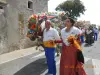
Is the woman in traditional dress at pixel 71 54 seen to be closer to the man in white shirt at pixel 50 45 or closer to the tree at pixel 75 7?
the man in white shirt at pixel 50 45

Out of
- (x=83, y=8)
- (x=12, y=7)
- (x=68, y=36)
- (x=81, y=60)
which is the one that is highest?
(x=83, y=8)

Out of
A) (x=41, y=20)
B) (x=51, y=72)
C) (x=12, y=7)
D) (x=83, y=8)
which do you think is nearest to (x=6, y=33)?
(x=12, y=7)

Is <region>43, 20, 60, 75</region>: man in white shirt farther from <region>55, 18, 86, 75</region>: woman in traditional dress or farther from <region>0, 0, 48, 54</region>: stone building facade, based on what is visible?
<region>0, 0, 48, 54</region>: stone building facade

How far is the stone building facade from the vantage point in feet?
43.0

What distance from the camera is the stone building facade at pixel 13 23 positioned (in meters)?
13.1

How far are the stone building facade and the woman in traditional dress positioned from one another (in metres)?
7.77

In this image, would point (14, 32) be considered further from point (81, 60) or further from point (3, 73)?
point (81, 60)

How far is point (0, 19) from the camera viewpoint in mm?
12797

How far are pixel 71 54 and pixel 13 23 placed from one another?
9.50 m

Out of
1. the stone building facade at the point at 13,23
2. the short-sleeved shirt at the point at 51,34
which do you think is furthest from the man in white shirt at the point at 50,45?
the stone building facade at the point at 13,23

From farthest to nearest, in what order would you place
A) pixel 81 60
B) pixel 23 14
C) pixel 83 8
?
pixel 83 8
pixel 23 14
pixel 81 60

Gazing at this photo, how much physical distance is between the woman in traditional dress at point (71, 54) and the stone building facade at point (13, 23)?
7.77 meters

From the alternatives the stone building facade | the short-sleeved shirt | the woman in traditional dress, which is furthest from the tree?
the woman in traditional dress

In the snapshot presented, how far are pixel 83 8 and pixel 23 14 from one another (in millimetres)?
41335
